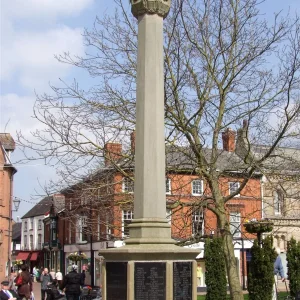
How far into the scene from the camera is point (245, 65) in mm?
17406

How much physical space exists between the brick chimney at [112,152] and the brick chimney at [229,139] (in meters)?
3.21

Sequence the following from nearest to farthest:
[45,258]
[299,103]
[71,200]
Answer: [299,103]
[71,200]
[45,258]

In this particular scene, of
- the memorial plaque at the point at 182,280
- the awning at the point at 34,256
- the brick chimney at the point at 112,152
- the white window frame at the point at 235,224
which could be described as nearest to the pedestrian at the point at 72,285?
the brick chimney at the point at 112,152

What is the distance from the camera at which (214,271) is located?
24109 mm

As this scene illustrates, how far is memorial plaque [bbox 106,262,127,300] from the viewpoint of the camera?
9.94 metres

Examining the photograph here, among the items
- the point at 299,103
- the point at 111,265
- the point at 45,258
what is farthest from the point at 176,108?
the point at 45,258

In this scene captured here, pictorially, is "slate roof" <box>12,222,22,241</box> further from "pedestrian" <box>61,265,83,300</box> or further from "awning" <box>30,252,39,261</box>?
"pedestrian" <box>61,265,83,300</box>

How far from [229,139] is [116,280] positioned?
13.0 metres

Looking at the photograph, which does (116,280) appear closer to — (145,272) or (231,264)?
(145,272)

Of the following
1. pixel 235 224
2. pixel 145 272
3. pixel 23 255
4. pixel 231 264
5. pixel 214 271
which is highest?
pixel 235 224

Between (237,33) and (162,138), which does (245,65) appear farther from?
(162,138)

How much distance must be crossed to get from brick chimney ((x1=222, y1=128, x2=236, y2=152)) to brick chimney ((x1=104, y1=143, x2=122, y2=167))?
3.21m

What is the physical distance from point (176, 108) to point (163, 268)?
756 cm

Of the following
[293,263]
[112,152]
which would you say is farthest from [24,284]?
[293,263]
